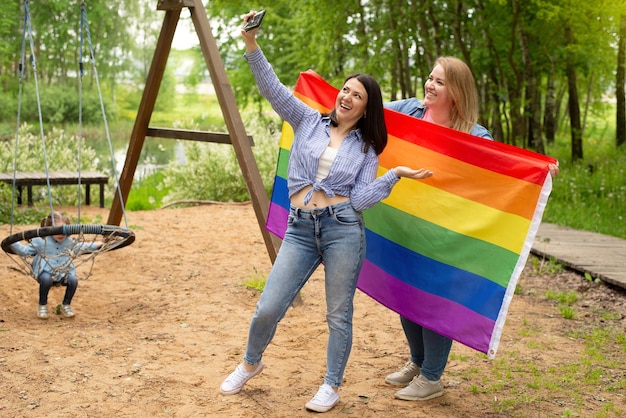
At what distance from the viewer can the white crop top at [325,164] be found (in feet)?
12.8

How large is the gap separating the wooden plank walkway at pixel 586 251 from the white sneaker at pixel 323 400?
366cm

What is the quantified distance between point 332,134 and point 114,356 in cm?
202

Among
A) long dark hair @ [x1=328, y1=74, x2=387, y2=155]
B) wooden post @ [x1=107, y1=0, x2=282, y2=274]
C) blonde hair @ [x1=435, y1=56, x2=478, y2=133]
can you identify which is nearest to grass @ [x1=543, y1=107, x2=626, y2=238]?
wooden post @ [x1=107, y1=0, x2=282, y2=274]

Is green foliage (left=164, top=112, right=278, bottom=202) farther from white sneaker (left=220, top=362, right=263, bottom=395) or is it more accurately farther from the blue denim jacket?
white sneaker (left=220, top=362, right=263, bottom=395)

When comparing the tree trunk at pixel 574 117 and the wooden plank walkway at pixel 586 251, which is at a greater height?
the tree trunk at pixel 574 117

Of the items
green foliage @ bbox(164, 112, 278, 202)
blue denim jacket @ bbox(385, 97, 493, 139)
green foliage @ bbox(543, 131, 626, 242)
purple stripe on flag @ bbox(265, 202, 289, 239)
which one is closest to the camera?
blue denim jacket @ bbox(385, 97, 493, 139)

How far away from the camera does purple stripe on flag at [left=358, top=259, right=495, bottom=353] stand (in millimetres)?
3992

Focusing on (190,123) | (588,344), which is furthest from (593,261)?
(190,123)

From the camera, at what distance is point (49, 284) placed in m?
5.79

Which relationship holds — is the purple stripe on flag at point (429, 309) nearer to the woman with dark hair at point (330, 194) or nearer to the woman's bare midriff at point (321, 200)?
the woman with dark hair at point (330, 194)

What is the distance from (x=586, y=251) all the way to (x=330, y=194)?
17.0 feet

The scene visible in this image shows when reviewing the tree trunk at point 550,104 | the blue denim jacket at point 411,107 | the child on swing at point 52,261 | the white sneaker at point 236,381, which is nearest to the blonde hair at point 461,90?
the blue denim jacket at point 411,107

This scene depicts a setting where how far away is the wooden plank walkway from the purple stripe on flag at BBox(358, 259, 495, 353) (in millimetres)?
3162

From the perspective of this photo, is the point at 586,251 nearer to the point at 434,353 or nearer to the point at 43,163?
the point at 434,353
